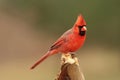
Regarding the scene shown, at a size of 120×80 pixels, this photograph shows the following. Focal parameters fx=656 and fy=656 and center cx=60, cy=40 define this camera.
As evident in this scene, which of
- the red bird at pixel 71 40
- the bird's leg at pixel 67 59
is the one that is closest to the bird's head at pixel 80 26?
the red bird at pixel 71 40

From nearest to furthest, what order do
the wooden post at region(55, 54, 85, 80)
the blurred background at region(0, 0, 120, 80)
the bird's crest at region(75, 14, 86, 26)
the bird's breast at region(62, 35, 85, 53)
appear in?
the wooden post at region(55, 54, 85, 80) < the bird's crest at region(75, 14, 86, 26) < the bird's breast at region(62, 35, 85, 53) < the blurred background at region(0, 0, 120, 80)

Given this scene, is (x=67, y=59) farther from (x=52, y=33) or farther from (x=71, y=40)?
(x=52, y=33)

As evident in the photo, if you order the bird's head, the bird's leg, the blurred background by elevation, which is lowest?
the blurred background

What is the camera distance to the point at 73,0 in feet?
20.9

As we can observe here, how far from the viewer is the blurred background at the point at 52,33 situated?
19.2ft

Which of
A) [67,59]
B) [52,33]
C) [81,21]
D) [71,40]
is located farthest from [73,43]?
[52,33]

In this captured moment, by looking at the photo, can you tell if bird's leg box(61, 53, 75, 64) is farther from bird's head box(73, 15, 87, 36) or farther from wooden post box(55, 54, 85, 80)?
bird's head box(73, 15, 87, 36)

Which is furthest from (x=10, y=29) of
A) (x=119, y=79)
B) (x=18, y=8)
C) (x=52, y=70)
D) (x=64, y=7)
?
(x=119, y=79)

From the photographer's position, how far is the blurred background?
19.2ft

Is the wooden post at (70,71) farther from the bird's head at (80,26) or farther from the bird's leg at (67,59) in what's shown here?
the bird's head at (80,26)

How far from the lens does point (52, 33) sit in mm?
6855

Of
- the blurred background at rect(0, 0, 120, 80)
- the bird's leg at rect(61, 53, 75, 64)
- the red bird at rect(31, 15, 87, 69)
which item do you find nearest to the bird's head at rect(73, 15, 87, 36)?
the red bird at rect(31, 15, 87, 69)

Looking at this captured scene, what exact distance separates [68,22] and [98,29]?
1.13 ft

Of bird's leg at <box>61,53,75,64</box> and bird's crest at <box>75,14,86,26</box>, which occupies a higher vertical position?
bird's crest at <box>75,14,86,26</box>
